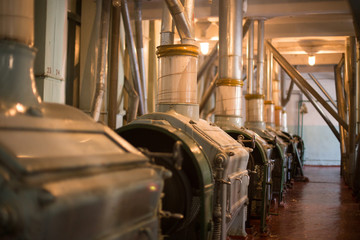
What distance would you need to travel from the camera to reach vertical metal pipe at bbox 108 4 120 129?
279 inches

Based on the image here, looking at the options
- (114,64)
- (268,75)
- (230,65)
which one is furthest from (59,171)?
(268,75)

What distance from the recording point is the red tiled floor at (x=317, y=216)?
18.1ft

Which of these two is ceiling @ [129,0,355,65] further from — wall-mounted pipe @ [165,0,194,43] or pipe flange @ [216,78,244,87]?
wall-mounted pipe @ [165,0,194,43]

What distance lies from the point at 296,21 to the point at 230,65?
479cm

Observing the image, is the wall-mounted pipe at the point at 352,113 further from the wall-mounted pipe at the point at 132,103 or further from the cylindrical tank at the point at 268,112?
the wall-mounted pipe at the point at 132,103

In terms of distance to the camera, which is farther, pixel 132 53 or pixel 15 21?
pixel 132 53

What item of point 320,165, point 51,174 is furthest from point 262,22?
point 320,165

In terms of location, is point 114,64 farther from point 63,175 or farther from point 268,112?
point 268,112

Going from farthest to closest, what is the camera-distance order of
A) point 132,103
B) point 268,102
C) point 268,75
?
point 268,75 → point 268,102 → point 132,103

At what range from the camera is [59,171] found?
1.65 meters

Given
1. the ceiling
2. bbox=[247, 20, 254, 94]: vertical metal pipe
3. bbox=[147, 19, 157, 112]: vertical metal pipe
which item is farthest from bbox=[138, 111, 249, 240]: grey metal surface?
bbox=[247, 20, 254, 94]: vertical metal pipe

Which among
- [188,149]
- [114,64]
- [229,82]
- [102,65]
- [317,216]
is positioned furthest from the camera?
[114,64]

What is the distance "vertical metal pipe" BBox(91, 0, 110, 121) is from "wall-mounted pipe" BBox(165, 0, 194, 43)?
1700 mm

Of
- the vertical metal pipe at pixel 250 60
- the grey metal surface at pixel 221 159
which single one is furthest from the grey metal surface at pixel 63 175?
the vertical metal pipe at pixel 250 60
